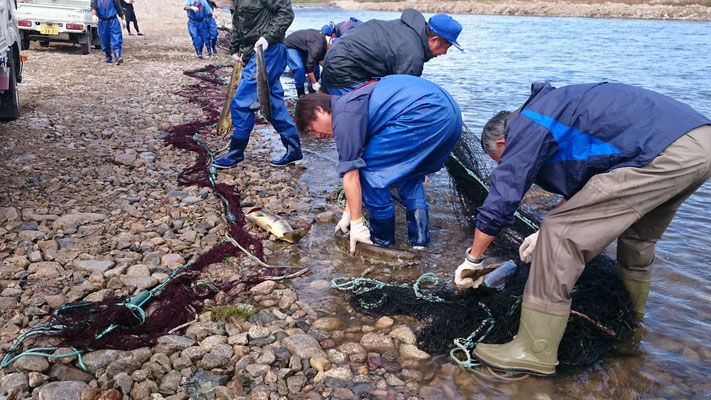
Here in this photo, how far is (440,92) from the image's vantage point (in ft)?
12.9

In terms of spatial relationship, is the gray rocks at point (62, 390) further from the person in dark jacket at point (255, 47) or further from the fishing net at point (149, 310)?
the person in dark jacket at point (255, 47)

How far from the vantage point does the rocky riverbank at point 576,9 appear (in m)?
41.2

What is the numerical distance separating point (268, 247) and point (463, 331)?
1879 mm

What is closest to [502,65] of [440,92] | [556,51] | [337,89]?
[556,51]

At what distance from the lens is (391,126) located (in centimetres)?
388

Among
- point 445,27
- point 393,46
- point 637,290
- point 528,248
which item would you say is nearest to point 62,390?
point 528,248

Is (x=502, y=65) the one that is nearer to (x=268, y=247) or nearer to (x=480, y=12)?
(x=268, y=247)

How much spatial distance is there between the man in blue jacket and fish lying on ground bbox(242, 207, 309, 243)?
0.60 m

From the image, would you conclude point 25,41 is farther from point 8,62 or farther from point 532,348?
point 532,348

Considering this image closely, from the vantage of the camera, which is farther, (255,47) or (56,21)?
(56,21)

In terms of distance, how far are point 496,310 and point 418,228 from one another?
136 centimetres

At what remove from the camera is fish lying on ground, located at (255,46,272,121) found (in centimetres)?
564

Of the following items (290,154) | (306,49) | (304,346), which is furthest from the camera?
(306,49)

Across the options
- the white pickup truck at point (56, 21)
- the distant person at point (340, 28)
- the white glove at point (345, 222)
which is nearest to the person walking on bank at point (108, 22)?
the white pickup truck at point (56, 21)
